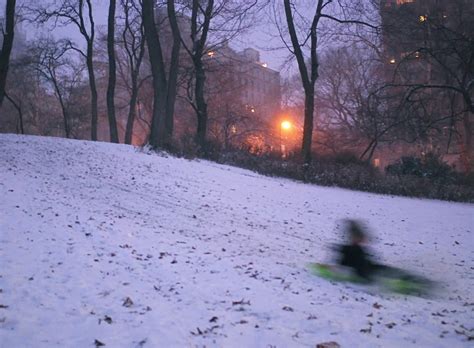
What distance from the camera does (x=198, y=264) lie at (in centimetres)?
590

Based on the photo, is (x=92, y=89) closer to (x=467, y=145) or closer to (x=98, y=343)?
(x=467, y=145)

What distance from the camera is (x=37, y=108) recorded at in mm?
39312

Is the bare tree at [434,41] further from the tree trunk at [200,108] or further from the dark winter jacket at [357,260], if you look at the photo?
the tree trunk at [200,108]

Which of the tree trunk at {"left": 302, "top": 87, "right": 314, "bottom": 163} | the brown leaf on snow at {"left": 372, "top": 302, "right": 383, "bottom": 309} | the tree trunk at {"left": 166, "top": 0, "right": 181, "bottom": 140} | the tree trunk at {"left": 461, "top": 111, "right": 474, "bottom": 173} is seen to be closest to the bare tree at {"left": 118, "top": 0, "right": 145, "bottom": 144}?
the tree trunk at {"left": 166, "top": 0, "right": 181, "bottom": 140}

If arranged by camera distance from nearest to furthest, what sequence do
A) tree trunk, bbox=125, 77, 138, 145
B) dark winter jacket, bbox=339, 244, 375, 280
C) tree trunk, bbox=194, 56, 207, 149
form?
dark winter jacket, bbox=339, 244, 375, 280
tree trunk, bbox=194, 56, 207, 149
tree trunk, bbox=125, 77, 138, 145

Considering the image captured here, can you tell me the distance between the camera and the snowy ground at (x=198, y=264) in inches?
154

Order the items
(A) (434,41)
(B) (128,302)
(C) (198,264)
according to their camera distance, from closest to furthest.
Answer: (B) (128,302), (C) (198,264), (A) (434,41)

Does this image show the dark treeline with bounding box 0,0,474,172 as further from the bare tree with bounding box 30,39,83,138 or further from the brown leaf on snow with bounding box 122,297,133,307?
the brown leaf on snow with bounding box 122,297,133,307

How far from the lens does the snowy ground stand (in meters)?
3.91

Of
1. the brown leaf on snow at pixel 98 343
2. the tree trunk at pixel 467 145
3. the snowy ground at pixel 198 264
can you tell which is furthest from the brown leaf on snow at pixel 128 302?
the tree trunk at pixel 467 145

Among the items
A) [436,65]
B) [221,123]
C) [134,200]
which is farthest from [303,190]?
[221,123]

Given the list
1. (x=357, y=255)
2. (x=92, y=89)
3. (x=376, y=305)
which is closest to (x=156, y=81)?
(x=92, y=89)

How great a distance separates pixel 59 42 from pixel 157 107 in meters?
16.5

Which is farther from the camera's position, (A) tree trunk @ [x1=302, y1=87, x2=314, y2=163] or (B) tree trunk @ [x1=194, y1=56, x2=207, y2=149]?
(B) tree trunk @ [x1=194, y1=56, x2=207, y2=149]
